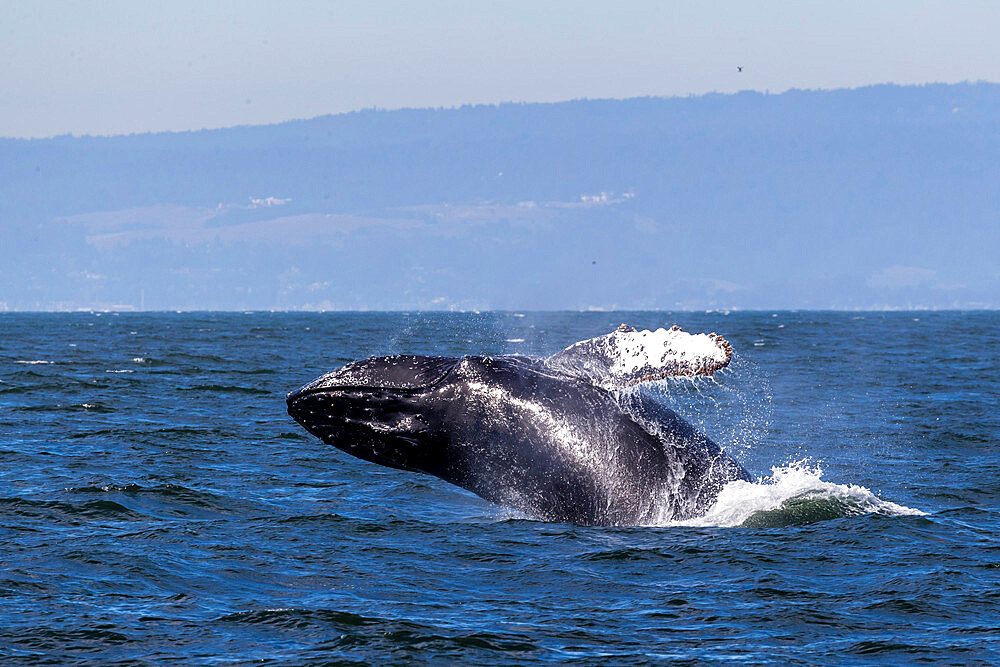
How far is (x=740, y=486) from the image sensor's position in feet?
36.0

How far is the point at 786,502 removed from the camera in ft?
39.0

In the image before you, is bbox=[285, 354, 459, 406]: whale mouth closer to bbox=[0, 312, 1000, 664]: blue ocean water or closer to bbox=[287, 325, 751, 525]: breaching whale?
bbox=[287, 325, 751, 525]: breaching whale

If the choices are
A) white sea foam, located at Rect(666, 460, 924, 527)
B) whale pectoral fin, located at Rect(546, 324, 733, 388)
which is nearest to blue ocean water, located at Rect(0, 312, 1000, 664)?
white sea foam, located at Rect(666, 460, 924, 527)

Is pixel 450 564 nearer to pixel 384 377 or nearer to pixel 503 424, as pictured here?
pixel 503 424

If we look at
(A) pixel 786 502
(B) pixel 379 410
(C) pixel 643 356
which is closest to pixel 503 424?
(B) pixel 379 410

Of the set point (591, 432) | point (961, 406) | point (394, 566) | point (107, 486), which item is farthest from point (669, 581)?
point (961, 406)

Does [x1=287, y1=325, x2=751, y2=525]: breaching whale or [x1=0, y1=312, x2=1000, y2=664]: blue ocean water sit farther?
[x1=287, y1=325, x2=751, y2=525]: breaching whale

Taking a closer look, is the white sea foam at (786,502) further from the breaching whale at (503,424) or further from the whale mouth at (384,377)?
the whale mouth at (384,377)

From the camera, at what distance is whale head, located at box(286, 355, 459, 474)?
1005cm

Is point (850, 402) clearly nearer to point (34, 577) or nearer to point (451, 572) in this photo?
point (451, 572)

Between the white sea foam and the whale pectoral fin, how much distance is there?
169 cm

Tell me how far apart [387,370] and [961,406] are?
18.4 metres

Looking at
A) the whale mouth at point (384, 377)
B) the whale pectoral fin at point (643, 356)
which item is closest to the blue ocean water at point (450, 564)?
the whale pectoral fin at point (643, 356)

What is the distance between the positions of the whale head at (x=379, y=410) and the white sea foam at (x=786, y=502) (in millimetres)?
2232
